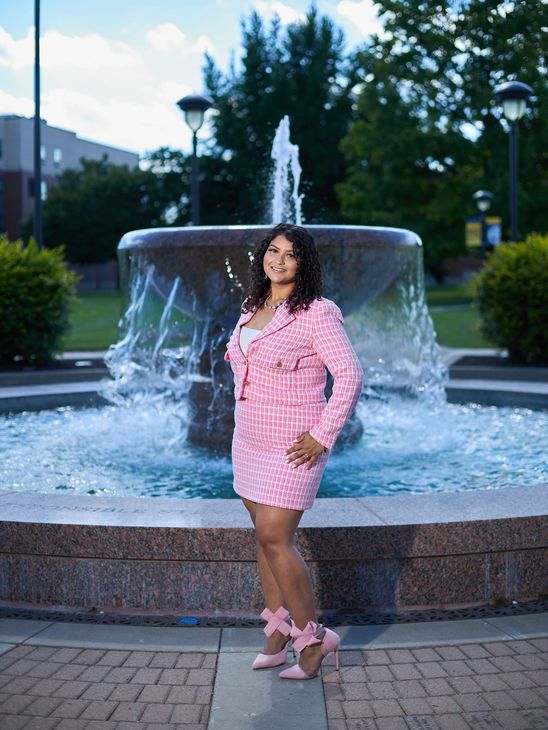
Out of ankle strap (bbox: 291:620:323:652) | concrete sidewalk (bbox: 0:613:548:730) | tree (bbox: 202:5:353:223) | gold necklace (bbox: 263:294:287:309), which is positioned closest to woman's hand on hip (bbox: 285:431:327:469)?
gold necklace (bbox: 263:294:287:309)

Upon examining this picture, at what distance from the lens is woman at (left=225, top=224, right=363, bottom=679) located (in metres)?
3.30

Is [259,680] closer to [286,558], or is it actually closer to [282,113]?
[286,558]

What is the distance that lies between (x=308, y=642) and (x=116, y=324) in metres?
24.9

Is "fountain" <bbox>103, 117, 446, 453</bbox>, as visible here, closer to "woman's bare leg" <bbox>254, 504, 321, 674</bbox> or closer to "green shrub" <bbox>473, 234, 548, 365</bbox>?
"woman's bare leg" <bbox>254, 504, 321, 674</bbox>

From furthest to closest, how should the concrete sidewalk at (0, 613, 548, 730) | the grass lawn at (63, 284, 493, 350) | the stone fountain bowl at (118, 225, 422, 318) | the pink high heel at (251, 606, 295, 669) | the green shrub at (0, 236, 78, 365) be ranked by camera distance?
the grass lawn at (63, 284, 493, 350) → the green shrub at (0, 236, 78, 365) → the stone fountain bowl at (118, 225, 422, 318) → the pink high heel at (251, 606, 295, 669) → the concrete sidewalk at (0, 613, 548, 730)

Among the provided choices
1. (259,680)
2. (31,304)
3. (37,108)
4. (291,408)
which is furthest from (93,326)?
(291,408)

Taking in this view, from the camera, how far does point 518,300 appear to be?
1393cm

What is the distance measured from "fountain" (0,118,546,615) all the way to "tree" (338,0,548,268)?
22.3m

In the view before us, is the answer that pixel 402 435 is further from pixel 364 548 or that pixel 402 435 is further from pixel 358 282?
pixel 364 548

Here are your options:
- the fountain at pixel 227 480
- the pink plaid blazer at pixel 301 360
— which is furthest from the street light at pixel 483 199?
the pink plaid blazer at pixel 301 360

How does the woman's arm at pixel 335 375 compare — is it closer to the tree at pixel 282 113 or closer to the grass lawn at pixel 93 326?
the grass lawn at pixel 93 326

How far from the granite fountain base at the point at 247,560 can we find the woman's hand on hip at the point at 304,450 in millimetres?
1005

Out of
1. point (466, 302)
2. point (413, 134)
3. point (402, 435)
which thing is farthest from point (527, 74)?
point (402, 435)

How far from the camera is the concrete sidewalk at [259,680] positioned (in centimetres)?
320
